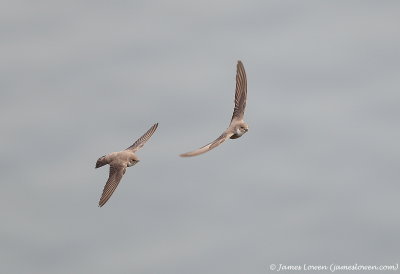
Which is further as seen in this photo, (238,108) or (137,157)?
(137,157)

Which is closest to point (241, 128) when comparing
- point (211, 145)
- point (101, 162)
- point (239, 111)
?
point (239, 111)

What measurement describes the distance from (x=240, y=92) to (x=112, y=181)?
6.67 meters

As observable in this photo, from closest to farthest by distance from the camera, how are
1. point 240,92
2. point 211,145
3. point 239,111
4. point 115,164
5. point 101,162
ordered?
1. point 211,145
2. point 239,111
3. point 240,92
4. point 115,164
5. point 101,162

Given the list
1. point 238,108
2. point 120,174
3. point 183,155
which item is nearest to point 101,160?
point 120,174

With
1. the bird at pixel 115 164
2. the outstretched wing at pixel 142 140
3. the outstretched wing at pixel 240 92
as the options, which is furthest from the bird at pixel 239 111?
the outstretched wing at pixel 142 140

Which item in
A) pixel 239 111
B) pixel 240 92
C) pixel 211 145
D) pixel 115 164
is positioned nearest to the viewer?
pixel 211 145

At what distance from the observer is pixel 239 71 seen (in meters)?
39.3

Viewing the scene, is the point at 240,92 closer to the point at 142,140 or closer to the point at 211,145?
the point at 211,145

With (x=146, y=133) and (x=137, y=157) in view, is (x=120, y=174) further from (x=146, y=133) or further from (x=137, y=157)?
(x=146, y=133)

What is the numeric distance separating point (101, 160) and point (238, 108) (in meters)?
7.29

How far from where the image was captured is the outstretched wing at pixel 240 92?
128 ft

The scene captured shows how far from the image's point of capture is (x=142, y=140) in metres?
45.7

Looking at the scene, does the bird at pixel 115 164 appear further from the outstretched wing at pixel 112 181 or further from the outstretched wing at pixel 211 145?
the outstretched wing at pixel 211 145

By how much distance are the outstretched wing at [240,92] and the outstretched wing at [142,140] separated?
6900 mm
